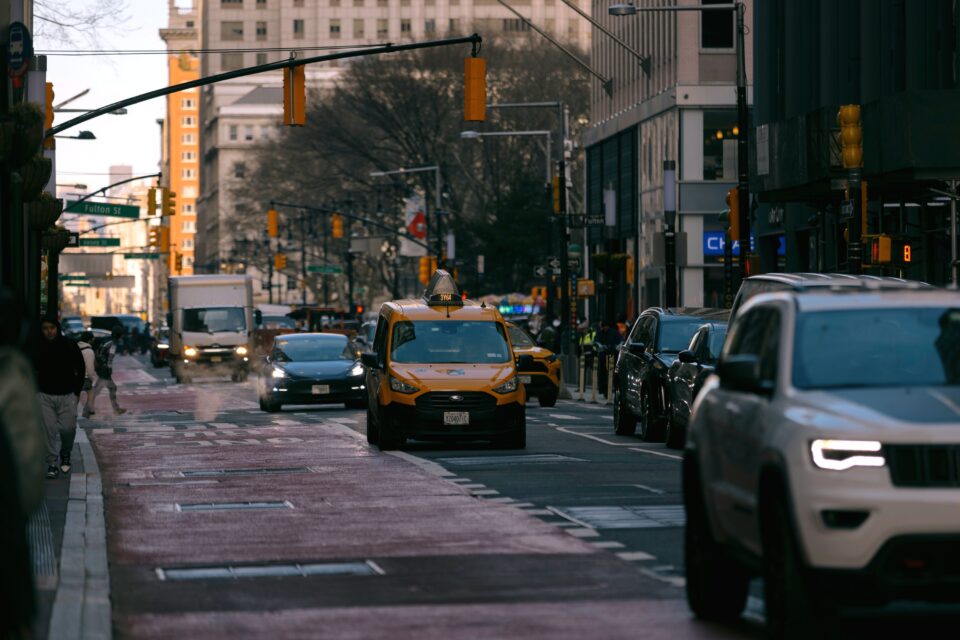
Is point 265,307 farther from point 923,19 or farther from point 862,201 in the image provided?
point 862,201

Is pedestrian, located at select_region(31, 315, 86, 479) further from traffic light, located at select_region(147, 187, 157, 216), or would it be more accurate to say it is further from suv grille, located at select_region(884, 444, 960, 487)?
traffic light, located at select_region(147, 187, 157, 216)

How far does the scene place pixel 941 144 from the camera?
36281 millimetres

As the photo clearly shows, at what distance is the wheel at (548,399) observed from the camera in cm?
4205

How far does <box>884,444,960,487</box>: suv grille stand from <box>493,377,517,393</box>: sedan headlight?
17602 mm

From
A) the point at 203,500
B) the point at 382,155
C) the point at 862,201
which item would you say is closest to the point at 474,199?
the point at 382,155

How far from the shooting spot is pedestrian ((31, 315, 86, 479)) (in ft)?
72.0

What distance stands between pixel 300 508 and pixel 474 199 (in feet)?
286

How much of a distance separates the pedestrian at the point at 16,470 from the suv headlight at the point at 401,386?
1928cm

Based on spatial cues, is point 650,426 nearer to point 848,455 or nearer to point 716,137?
point 848,455

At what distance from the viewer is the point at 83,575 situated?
13.3 m

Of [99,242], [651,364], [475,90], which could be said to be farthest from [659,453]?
[99,242]

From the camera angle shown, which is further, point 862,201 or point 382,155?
point 382,155

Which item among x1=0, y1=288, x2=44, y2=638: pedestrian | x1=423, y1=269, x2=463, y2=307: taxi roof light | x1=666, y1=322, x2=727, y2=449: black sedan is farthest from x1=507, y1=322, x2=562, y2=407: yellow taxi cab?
x1=0, y1=288, x2=44, y2=638: pedestrian

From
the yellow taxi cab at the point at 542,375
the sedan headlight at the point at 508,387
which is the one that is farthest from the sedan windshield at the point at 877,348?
the yellow taxi cab at the point at 542,375
